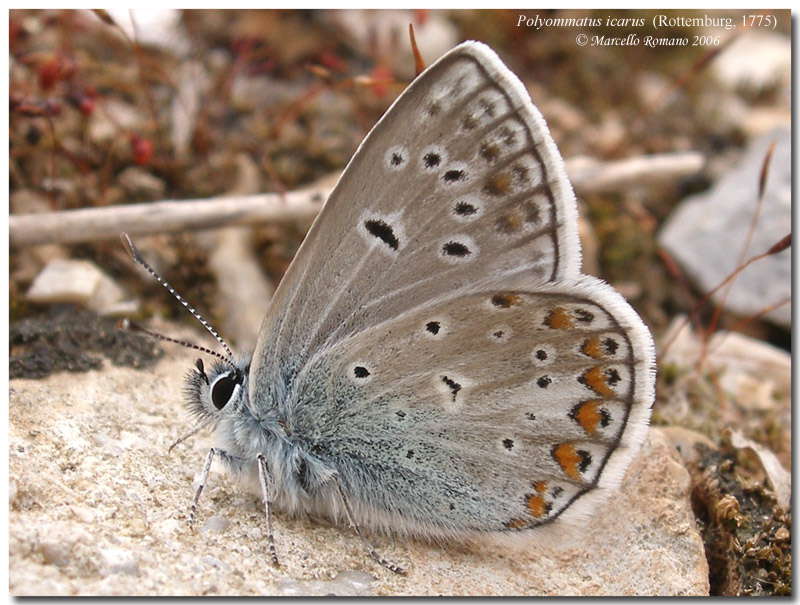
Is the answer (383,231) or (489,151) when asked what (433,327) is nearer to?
(383,231)

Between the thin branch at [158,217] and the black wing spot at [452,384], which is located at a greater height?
the thin branch at [158,217]

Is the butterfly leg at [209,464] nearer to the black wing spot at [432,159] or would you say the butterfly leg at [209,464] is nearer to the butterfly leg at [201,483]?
the butterfly leg at [201,483]

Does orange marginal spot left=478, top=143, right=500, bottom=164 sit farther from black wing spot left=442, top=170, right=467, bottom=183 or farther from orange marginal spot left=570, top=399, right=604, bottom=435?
orange marginal spot left=570, top=399, right=604, bottom=435

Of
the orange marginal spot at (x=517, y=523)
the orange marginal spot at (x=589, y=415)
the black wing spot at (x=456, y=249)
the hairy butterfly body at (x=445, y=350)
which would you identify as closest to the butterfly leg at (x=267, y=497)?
the hairy butterfly body at (x=445, y=350)

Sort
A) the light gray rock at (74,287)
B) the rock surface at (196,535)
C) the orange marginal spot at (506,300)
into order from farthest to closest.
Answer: the light gray rock at (74,287) < the orange marginal spot at (506,300) < the rock surface at (196,535)

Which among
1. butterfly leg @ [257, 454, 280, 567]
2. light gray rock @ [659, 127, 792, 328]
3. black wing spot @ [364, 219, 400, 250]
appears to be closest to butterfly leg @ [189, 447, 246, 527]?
butterfly leg @ [257, 454, 280, 567]

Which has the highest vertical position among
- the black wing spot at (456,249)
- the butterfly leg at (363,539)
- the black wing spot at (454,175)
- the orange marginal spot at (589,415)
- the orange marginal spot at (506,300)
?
the black wing spot at (454,175)

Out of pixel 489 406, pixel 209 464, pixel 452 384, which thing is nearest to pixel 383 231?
pixel 452 384

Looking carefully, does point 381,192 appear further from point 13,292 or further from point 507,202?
point 13,292
